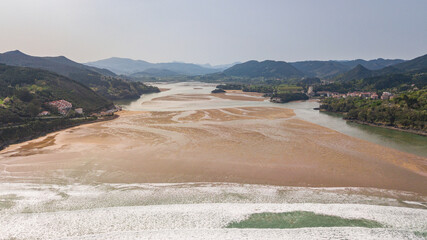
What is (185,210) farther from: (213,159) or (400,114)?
(400,114)

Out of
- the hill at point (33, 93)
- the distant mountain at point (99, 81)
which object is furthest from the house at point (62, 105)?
the distant mountain at point (99, 81)

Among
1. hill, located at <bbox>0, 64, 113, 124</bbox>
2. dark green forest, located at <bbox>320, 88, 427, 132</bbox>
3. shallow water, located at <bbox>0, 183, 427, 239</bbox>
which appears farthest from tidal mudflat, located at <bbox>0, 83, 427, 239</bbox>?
hill, located at <bbox>0, 64, 113, 124</bbox>

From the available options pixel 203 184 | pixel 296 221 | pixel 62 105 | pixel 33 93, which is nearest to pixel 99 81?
pixel 33 93

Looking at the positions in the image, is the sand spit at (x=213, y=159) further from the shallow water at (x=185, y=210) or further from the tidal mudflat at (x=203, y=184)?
the shallow water at (x=185, y=210)

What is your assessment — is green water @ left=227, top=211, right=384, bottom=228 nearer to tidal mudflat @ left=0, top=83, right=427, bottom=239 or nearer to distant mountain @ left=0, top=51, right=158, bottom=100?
tidal mudflat @ left=0, top=83, right=427, bottom=239

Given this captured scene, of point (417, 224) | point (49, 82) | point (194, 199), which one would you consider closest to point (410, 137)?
point (417, 224)

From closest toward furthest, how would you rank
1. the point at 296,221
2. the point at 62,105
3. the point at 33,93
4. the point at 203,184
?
the point at 296,221
the point at 203,184
the point at 62,105
the point at 33,93
